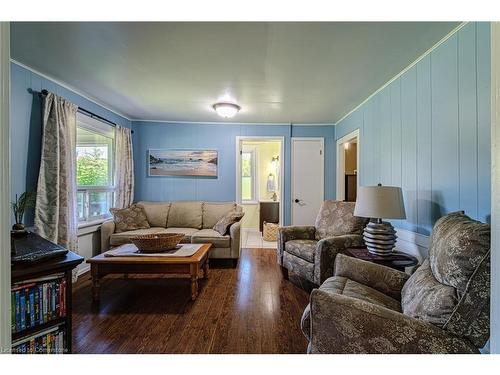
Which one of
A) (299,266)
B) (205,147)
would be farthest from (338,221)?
(205,147)

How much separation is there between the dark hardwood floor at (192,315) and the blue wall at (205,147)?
1735mm

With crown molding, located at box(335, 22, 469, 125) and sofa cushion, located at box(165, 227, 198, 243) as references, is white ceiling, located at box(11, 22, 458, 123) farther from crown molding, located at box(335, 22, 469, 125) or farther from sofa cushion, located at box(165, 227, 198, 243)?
sofa cushion, located at box(165, 227, 198, 243)

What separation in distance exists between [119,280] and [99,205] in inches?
54.1

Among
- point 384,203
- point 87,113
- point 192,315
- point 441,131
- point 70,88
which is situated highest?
point 70,88

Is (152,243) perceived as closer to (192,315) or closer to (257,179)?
(192,315)

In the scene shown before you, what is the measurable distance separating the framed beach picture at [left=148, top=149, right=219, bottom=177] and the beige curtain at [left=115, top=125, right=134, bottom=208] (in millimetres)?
370

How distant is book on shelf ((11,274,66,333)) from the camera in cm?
129

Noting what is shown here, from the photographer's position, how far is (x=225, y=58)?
2156mm

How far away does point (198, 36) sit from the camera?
184cm

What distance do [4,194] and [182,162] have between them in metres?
3.97

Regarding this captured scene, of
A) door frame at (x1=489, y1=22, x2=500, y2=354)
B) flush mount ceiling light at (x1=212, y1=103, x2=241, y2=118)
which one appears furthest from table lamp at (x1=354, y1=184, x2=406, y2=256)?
flush mount ceiling light at (x1=212, y1=103, x2=241, y2=118)

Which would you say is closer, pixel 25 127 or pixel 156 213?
pixel 25 127
